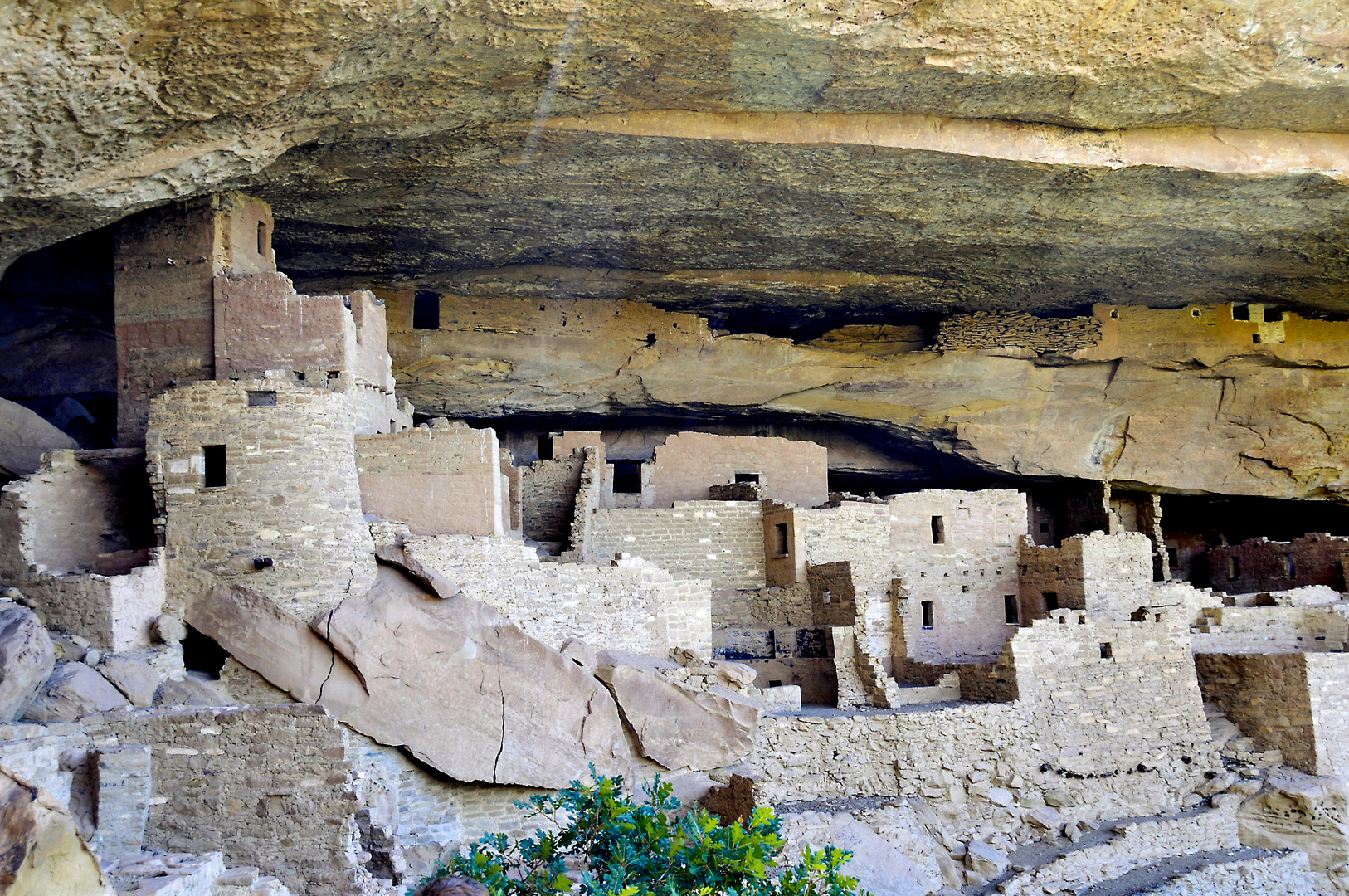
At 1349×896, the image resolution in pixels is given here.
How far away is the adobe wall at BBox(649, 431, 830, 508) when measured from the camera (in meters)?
20.0

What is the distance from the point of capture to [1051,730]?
15.2m

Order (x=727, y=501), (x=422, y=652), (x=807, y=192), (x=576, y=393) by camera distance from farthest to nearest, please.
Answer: (x=576, y=393) → (x=727, y=501) → (x=807, y=192) → (x=422, y=652)

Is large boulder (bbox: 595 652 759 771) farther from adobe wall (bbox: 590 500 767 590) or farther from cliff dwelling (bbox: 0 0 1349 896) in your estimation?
adobe wall (bbox: 590 500 767 590)

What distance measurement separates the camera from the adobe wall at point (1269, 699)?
1616cm

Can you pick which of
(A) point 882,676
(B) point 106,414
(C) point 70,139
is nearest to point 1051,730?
(A) point 882,676

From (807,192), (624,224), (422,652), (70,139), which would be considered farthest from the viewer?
(624,224)

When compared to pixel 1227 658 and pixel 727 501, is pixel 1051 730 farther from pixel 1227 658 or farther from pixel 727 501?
pixel 727 501

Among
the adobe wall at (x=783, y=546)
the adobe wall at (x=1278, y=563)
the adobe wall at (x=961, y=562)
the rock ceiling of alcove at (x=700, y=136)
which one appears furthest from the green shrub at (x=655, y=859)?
the adobe wall at (x=1278, y=563)

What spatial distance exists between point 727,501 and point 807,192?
17.1 feet

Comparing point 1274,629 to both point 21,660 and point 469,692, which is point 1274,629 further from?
point 21,660

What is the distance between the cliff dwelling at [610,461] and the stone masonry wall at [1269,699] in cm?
7

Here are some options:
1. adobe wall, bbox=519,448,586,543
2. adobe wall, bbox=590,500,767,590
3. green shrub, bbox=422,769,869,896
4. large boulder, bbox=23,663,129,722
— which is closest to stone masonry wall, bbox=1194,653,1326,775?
adobe wall, bbox=590,500,767,590

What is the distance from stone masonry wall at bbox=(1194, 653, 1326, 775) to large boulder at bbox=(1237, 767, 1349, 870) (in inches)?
22.1

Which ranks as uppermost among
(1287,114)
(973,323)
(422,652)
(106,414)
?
(1287,114)
